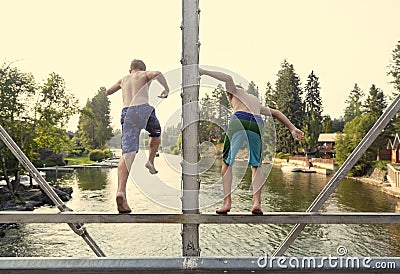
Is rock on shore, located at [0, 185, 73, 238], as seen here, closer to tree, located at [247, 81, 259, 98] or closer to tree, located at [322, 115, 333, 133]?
tree, located at [247, 81, 259, 98]

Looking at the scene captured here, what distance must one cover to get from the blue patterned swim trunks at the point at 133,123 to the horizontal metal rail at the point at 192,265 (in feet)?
1.85

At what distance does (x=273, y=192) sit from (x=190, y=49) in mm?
15570

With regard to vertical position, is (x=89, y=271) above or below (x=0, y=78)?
below

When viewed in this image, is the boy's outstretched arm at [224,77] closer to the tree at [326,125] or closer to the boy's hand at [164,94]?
the boy's hand at [164,94]

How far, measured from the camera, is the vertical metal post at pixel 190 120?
1.62m

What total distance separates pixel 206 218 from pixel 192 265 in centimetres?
29

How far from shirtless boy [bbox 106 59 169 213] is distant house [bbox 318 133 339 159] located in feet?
80.0

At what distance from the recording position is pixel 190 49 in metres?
1.64

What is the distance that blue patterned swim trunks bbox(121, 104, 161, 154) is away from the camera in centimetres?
180

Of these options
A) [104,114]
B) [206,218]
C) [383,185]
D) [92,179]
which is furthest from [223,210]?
[92,179]

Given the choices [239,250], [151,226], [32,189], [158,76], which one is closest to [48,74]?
[32,189]

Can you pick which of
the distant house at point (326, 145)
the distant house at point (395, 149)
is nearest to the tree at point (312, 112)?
the distant house at point (326, 145)

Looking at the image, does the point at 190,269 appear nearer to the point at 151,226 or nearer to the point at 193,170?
the point at 193,170

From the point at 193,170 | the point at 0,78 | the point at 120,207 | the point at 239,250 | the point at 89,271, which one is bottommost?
the point at 239,250
